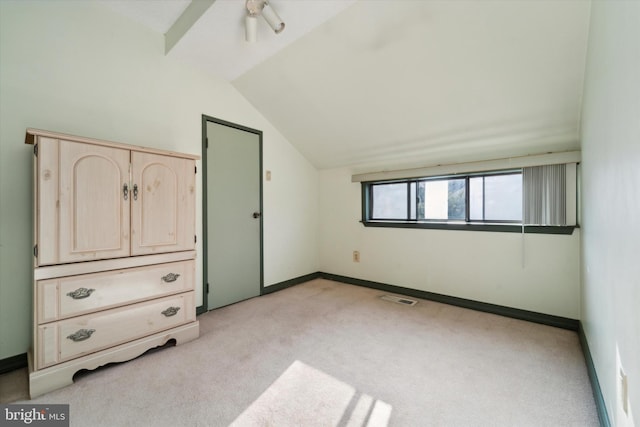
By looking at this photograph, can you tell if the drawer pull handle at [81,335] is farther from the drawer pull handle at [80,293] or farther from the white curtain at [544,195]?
the white curtain at [544,195]

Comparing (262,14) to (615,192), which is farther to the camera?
(262,14)

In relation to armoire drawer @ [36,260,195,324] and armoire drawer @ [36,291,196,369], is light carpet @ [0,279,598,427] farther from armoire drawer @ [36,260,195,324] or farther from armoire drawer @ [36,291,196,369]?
armoire drawer @ [36,260,195,324]

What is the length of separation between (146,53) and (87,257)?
182cm

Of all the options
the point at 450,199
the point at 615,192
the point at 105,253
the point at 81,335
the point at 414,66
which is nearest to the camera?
the point at 615,192

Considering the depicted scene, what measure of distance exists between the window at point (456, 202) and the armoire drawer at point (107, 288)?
2.39 meters

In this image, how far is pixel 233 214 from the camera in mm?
3029

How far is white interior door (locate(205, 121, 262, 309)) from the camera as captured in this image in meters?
2.83

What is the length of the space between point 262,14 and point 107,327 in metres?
2.33

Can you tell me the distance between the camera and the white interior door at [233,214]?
9.27ft

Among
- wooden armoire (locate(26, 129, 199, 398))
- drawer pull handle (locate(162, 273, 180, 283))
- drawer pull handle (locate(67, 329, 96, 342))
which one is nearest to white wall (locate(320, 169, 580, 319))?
wooden armoire (locate(26, 129, 199, 398))

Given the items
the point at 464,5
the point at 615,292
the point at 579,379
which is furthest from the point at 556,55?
the point at 579,379

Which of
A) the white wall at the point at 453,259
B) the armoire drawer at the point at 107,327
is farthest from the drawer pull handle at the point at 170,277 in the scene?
the white wall at the point at 453,259

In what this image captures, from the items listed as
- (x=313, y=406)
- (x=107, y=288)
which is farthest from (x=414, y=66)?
(x=107, y=288)

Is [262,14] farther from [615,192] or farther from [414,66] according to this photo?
[615,192]
